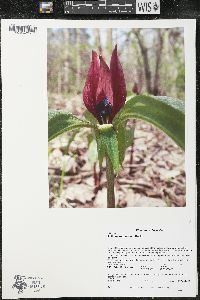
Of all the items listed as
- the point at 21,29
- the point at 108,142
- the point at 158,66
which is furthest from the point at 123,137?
the point at 21,29

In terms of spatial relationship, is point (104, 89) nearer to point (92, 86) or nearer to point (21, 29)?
point (92, 86)

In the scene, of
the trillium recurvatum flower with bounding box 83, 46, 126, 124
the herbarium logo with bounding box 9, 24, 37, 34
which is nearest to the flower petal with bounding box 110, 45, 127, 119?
the trillium recurvatum flower with bounding box 83, 46, 126, 124

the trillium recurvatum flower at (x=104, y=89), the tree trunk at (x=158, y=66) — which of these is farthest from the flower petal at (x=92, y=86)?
the tree trunk at (x=158, y=66)

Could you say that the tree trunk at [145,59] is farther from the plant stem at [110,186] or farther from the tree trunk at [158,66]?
the plant stem at [110,186]

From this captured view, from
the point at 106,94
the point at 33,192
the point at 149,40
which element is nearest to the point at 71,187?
the point at 33,192

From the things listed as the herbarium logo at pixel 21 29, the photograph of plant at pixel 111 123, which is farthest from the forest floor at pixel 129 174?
the herbarium logo at pixel 21 29

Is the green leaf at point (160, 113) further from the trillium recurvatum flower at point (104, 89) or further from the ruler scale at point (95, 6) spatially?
the ruler scale at point (95, 6)

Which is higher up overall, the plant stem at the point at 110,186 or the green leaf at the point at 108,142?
the green leaf at the point at 108,142

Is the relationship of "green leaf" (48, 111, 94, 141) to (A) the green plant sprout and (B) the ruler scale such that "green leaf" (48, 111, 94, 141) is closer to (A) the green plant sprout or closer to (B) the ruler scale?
(A) the green plant sprout

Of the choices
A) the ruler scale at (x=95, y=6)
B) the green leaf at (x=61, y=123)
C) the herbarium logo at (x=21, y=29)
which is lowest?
the green leaf at (x=61, y=123)
